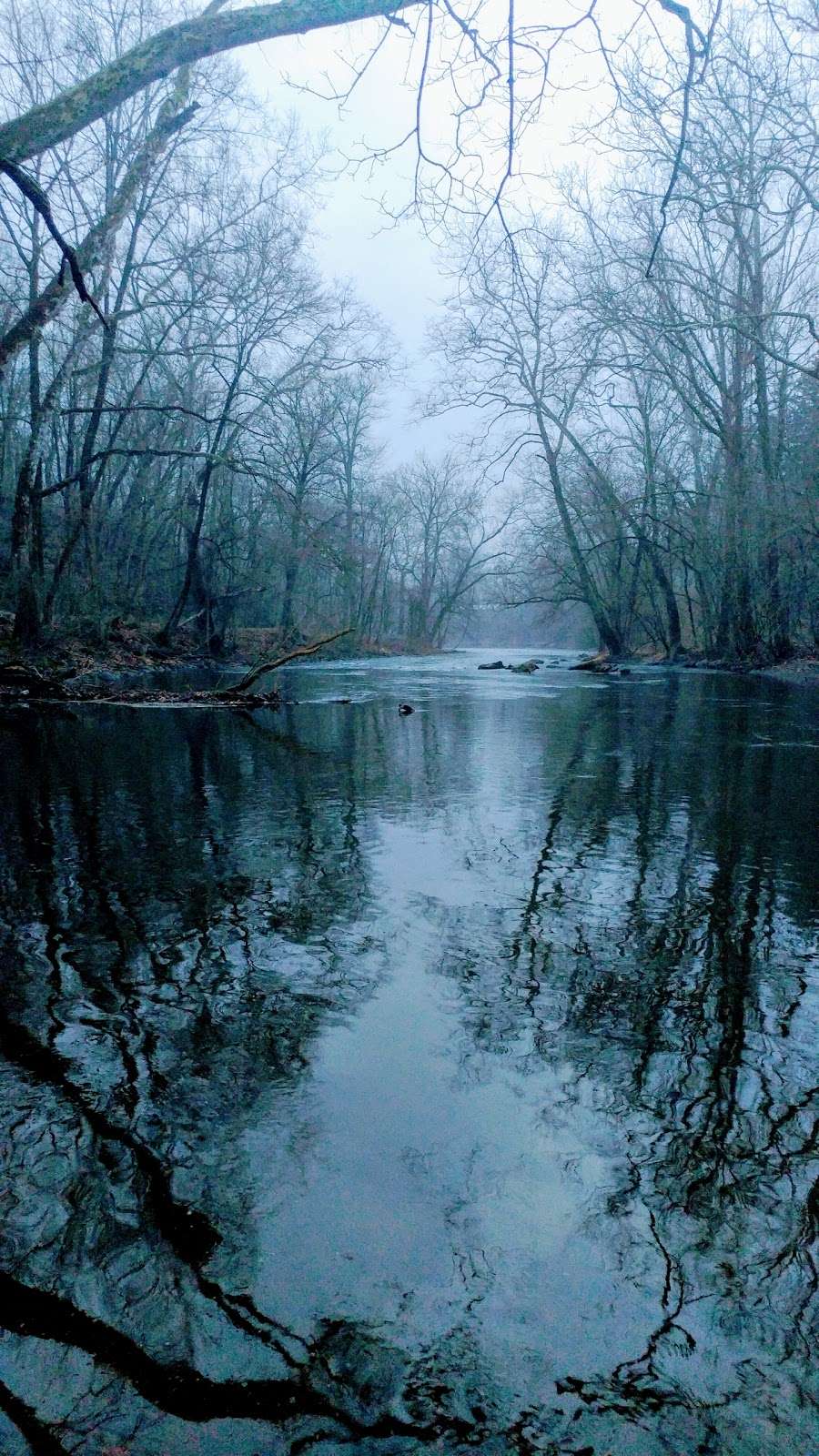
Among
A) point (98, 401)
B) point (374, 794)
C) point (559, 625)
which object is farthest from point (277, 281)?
point (559, 625)

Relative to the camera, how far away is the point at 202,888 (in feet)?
13.0

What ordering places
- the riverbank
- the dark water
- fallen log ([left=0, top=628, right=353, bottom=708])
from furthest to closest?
1. the riverbank
2. fallen log ([left=0, top=628, right=353, bottom=708])
3. the dark water

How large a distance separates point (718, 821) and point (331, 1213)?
429 cm

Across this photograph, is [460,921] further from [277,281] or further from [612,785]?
[277,281]

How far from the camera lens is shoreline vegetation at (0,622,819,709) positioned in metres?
12.6

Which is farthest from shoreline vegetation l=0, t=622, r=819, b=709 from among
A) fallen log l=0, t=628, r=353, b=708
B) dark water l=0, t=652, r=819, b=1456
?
dark water l=0, t=652, r=819, b=1456

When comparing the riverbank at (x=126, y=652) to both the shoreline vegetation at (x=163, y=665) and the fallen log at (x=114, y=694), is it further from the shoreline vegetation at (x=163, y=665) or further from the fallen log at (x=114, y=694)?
the fallen log at (x=114, y=694)

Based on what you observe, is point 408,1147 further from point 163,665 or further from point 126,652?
point 163,665

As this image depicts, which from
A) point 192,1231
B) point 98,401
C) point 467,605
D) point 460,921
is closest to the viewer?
point 192,1231

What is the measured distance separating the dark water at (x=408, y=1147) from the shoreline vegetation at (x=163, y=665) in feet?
26.8

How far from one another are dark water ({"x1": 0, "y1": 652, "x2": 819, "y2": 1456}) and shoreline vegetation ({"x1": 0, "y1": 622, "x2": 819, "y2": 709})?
26.8ft

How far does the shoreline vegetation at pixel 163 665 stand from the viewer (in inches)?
497

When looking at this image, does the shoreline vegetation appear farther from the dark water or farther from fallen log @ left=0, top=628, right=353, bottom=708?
the dark water

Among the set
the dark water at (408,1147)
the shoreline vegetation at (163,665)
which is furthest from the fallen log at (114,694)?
the dark water at (408,1147)
